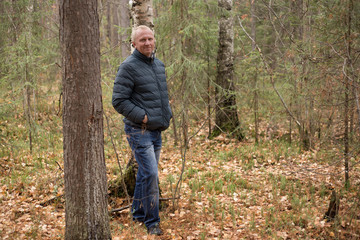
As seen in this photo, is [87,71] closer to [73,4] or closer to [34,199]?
[73,4]

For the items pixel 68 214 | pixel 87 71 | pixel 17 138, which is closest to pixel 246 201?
pixel 68 214

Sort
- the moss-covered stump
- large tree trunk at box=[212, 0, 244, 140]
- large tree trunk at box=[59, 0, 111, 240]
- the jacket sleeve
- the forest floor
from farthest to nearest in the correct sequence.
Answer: large tree trunk at box=[212, 0, 244, 140] → the moss-covered stump → the forest floor → the jacket sleeve → large tree trunk at box=[59, 0, 111, 240]

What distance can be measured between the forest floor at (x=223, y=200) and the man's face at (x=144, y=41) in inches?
76.4

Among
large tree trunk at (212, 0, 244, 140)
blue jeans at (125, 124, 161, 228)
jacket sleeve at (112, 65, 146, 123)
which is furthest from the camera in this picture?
large tree trunk at (212, 0, 244, 140)

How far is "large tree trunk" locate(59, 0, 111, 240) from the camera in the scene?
2.78m

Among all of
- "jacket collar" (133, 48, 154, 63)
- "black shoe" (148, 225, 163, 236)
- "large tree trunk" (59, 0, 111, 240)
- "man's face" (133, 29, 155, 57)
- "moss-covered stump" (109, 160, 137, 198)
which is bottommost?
"black shoe" (148, 225, 163, 236)

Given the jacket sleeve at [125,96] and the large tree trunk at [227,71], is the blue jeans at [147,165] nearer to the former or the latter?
the jacket sleeve at [125,96]

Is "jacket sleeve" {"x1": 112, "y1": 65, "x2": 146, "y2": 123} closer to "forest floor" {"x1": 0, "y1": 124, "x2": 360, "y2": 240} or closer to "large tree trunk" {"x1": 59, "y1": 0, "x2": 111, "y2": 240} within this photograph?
"large tree trunk" {"x1": 59, "y1": 0, "x2": 111, "y2": 240}

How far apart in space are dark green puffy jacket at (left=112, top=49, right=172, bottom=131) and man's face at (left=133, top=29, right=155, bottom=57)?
0.24ft

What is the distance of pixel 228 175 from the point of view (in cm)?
639

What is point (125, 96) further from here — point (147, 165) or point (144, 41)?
point (147, 165)

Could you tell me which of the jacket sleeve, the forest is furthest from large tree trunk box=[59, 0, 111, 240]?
the jacket sleeve

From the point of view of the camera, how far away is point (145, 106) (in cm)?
406

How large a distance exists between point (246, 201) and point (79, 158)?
3.40 meters
